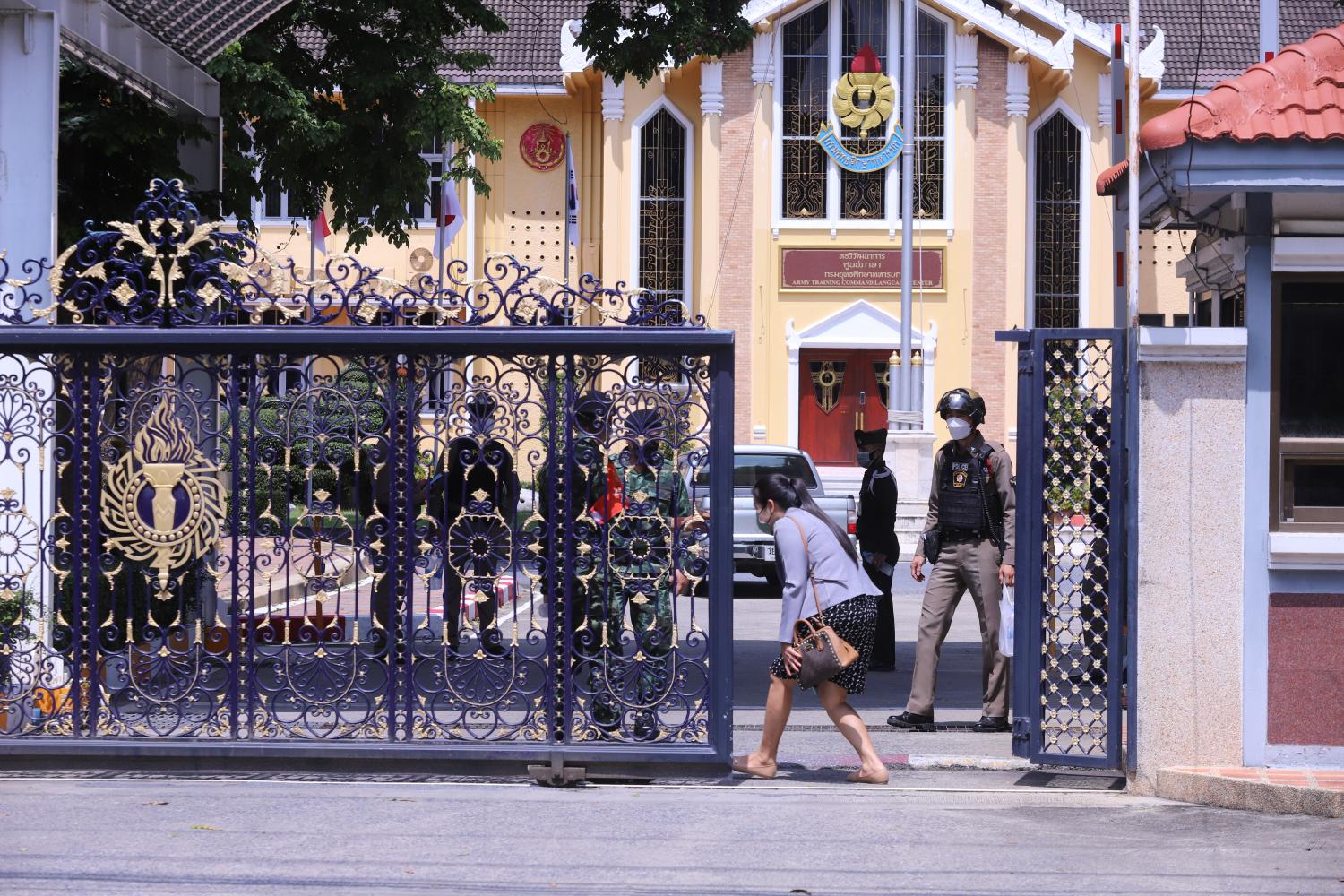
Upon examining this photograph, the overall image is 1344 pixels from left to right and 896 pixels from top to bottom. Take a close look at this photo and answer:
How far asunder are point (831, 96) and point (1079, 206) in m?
5.54

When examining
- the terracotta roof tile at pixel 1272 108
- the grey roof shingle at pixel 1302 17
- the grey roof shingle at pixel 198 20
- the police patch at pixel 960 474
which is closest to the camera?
the terracotta roof tile at pixel 1272 108

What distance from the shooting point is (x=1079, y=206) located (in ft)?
116

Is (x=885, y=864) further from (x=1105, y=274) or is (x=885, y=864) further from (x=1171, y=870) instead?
(x=1105, y=274)

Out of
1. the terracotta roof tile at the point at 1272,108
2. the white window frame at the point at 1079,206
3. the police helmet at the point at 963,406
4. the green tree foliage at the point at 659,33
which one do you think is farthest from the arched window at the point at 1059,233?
the terracotta roof tile at the point at 1272,108

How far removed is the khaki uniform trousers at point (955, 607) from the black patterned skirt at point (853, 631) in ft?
5.42

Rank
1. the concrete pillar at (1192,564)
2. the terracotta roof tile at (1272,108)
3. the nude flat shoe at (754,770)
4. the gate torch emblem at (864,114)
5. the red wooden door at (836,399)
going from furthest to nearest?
the red wooden door at (836,399), the gate torch emblem at (864,114), the nude flat shoe at (754,770), the concrete pillar at (1192,564), the terracotta roof tile at (1272,108)

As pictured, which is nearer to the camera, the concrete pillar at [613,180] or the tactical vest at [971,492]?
the tactical vest at [971,492]

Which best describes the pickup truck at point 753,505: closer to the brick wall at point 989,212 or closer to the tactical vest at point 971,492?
the tactical vest at point 971,492

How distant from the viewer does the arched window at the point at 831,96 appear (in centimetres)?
3456

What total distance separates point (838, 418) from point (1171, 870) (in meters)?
28.1

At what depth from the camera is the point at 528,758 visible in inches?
347

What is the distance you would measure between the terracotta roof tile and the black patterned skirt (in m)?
2.65

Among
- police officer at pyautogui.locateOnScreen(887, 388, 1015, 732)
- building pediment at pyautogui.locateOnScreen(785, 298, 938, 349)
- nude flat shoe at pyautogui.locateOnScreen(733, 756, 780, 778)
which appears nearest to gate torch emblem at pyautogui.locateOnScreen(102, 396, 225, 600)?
nude flat shoe at pyautogui.locateOnScreen(733, 756, 780, 778)

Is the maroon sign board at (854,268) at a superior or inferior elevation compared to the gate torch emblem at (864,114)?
inferior
